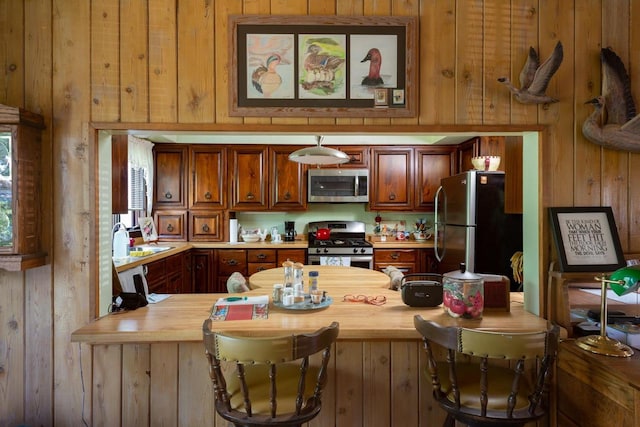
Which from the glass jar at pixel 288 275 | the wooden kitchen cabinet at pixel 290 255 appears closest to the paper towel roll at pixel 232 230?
the wooden kitchen cabinet at pixel 290 255

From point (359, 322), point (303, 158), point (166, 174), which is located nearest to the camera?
point (359, 322)

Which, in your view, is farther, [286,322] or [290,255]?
[290,255]

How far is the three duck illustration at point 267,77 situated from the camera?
1.62m

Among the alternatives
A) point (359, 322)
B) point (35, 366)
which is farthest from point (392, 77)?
point (35, 366)

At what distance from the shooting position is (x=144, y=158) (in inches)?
160

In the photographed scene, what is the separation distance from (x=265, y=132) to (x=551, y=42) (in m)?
1.44

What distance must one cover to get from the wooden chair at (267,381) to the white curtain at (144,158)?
10.5 ft

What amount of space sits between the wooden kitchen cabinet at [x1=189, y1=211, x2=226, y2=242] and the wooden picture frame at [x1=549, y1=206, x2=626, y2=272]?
3.65 meters

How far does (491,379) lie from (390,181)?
130 inches

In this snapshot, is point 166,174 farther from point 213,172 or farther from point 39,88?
point 39,88

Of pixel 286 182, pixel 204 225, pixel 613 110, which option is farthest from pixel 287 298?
pixel 204 225

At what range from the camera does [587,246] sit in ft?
5.23

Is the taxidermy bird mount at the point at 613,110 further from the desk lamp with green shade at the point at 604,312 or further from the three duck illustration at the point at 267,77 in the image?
the three duck illustration at the point at 267,77

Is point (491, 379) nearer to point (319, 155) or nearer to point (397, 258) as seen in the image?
point (319, 155)
